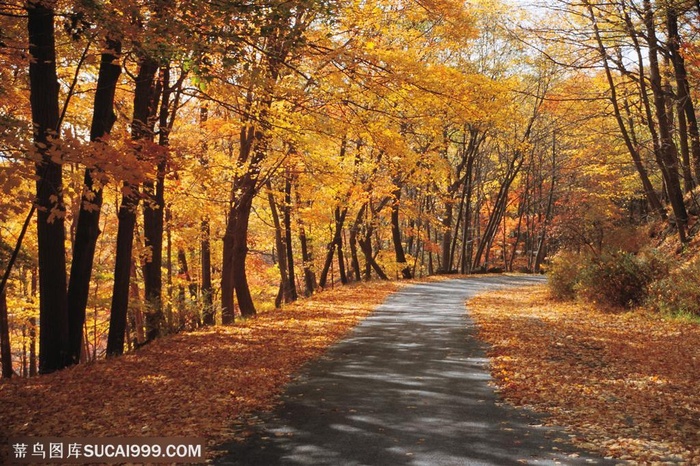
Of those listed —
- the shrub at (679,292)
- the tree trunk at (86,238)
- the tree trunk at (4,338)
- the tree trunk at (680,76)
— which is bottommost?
the tree trunk at (4,338)

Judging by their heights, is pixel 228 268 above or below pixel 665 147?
below

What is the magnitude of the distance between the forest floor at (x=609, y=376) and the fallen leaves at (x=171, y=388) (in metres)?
3.25

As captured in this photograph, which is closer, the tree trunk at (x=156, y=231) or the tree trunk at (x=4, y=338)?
the tree trunk at (x=156, y=231)

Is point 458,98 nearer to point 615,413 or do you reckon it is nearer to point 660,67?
point 615,413

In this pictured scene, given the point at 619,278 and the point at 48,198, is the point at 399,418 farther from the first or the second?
the point at 619,278

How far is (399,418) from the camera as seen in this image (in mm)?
6191

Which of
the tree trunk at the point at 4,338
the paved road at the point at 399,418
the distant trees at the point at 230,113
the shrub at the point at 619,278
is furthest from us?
the tree trunk at the point at 4,338

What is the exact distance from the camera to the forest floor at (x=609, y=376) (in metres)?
5.50

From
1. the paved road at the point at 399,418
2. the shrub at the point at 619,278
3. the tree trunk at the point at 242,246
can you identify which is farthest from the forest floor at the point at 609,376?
the tree trunk at the point at 242,246

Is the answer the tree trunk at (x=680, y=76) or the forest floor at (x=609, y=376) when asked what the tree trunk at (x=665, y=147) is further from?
the forest floor at (x=609, y=376)

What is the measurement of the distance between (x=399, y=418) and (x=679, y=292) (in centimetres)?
948

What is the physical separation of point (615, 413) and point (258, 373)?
4767 mm

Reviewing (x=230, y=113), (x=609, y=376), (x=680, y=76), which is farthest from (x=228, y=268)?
(x=680, y=76)

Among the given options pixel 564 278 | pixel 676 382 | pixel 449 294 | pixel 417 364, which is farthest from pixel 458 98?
pixel 449 294
